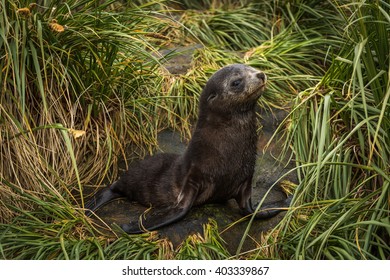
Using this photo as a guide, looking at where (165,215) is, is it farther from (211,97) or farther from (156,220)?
(211,97)

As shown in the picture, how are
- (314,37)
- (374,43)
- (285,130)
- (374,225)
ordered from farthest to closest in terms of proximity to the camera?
(314,37) < (285,130) < (374,43) < (374,225)

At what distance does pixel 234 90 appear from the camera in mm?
5535

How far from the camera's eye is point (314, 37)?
7773mm

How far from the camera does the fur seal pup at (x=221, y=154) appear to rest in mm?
5527

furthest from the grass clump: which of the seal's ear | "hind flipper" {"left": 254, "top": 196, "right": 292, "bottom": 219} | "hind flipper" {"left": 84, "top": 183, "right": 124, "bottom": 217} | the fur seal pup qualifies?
"hind flipper" {"left": 84, "top": 183, "right": 124, "bottom": 217}

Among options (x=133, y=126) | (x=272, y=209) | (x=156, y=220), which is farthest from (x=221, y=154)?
(x=133, y=126)

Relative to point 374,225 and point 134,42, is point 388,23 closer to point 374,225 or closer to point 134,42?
point 374,225

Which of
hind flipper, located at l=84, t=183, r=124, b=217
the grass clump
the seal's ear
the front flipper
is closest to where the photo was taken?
the grass clump

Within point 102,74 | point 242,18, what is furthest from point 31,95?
point 242,18

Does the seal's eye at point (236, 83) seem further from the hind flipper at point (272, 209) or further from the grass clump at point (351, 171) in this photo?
the hind flipper at point (272, 209)

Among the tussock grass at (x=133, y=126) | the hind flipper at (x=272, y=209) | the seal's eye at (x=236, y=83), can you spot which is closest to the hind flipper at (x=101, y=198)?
the tussock grass at (x=133, y=126)

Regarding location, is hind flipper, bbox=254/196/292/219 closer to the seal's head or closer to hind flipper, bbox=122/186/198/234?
hind flipper, bbox=122/186/198/234

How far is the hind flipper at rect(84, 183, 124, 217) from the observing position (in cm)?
579

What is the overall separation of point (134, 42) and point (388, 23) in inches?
76.2
